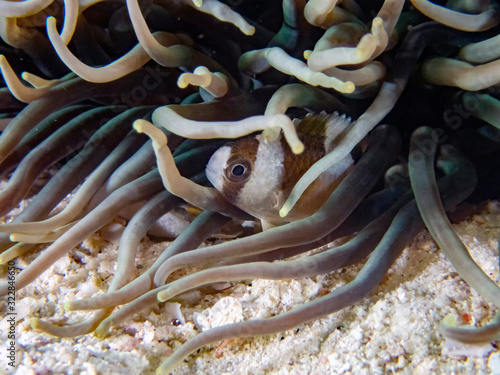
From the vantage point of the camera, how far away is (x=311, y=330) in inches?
47.7

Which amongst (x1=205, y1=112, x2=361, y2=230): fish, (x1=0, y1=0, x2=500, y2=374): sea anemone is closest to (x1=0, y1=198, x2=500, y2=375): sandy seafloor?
(x1=0, y1=0, x2=500, y2=374): sea anemone

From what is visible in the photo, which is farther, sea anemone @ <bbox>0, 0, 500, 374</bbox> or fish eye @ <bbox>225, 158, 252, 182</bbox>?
fish eye @ <bbox>225, 158, 252, 182</bbox>

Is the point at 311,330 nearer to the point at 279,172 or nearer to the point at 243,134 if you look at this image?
the point at 279,172

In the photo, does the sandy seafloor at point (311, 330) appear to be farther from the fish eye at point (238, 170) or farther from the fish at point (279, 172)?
the fish eye at point (238, 170)

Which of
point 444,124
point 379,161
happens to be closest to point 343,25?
point 379,161

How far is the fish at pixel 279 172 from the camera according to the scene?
1.35 m

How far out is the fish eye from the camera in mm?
1384

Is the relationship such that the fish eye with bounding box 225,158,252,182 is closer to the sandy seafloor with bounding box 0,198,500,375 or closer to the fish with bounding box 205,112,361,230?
the fish with bounding box 205,112,361,230

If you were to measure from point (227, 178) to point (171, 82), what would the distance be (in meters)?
0.48

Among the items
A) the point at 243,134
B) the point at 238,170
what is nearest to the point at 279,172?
the point at 238,170

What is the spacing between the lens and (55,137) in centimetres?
155

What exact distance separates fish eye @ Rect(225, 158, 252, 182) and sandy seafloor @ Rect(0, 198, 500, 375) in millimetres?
391

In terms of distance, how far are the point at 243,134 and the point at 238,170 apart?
1.50ft

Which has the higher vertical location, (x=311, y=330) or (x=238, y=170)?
(x=238, y=170)
